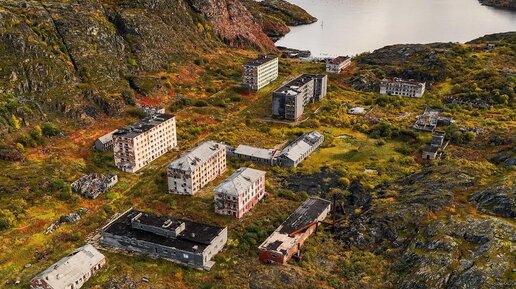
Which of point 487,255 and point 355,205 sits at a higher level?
point 487,255

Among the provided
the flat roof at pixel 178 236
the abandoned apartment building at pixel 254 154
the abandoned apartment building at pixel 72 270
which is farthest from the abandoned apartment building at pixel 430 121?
the abandoned apartment building at pixel 72 270

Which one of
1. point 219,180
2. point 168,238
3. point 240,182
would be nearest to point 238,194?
point 240,182

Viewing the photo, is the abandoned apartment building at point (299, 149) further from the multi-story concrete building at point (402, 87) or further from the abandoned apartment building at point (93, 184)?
the multi-story concrete building at point (402, 87)

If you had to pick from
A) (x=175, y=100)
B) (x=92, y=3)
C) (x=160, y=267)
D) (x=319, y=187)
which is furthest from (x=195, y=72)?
(x=160, y=267)

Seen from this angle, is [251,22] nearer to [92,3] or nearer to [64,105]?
[92,3]

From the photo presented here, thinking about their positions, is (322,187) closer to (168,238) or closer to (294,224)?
(294,224)
